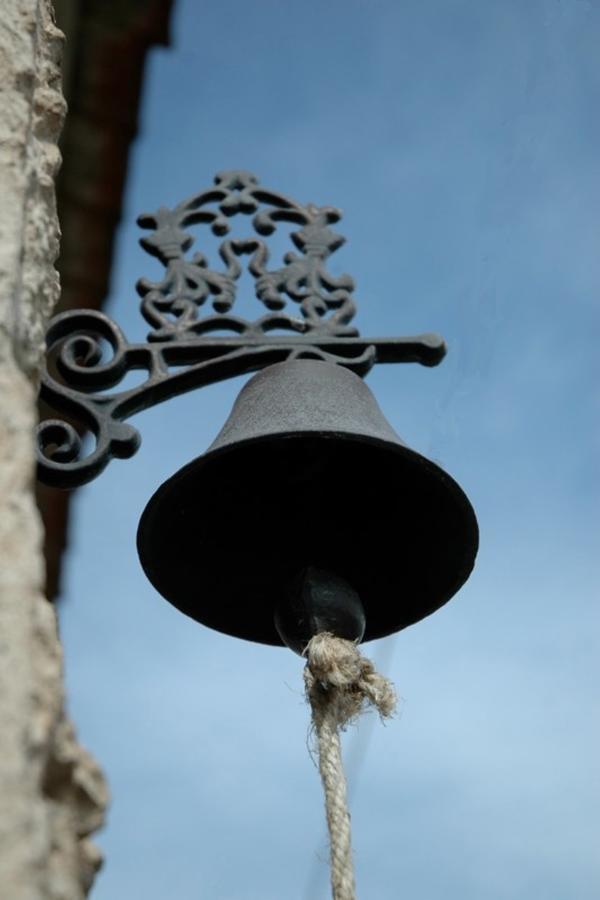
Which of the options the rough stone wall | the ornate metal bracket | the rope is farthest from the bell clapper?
the rough stone wall

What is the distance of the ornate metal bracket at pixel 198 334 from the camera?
168cm

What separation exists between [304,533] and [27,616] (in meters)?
0.98

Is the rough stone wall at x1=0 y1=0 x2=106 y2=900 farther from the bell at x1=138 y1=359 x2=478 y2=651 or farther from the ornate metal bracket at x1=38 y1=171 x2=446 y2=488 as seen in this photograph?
the bell at x1=138 y1=359 x2=478 y2=651

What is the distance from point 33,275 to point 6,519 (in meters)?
0.29

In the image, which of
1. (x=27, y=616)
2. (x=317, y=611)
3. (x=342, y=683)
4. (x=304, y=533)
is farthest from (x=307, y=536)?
(x=27, y=616)

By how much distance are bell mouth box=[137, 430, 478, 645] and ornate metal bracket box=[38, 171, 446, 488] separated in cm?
14

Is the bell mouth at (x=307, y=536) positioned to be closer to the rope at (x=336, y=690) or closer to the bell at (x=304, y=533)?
the bell at (x=304, y=533)

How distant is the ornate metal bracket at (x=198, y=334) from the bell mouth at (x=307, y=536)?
0.14 m

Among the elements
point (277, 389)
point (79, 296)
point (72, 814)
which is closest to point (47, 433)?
point (277, 389)

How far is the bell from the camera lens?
196 cm

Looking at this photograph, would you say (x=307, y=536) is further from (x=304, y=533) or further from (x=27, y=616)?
(x=27, y=616)

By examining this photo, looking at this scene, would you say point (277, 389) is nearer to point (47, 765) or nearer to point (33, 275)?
point (33, 275)

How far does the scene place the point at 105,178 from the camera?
8.75 feet

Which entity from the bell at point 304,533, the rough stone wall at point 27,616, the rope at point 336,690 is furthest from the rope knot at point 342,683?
the rough stone wall at point 27,616
